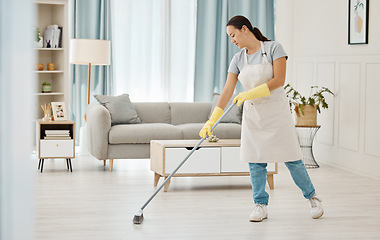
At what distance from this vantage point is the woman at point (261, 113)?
3.72m

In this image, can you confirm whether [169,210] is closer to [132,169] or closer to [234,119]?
[132,169]

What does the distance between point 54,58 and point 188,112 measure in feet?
5.89

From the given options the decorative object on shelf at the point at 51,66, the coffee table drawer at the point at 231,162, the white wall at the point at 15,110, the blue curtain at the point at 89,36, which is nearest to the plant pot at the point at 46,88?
the decorative object on shelf at the point at 51,66

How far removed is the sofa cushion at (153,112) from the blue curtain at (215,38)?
1.07 m

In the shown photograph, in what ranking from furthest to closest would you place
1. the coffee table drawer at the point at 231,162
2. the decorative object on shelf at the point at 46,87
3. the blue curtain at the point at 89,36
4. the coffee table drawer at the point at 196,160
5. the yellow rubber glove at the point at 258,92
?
the blue curtain at the point at 89,36 → the decorative object on shelf at the point at 46,87 → the coffee table drawer at the point at 231,162 → the coffee table drawer at the point at 196,160 → the yellow rubber glove at the point at 258,92

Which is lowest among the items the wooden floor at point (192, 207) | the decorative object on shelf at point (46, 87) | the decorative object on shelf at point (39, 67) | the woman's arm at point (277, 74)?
the wooden floor at point (192, 207)

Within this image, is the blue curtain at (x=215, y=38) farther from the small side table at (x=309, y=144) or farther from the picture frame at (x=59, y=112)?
the picture frame at (x=59, y=112)

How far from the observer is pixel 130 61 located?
7.41 meters

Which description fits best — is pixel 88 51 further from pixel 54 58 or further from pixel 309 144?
pixel 309 144

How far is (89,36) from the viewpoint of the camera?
7.12 m

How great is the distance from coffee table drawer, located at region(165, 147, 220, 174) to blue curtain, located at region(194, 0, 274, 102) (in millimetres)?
2734

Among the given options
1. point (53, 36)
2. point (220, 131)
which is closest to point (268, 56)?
point (220, 131)

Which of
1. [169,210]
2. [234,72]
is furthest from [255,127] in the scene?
[169,210]

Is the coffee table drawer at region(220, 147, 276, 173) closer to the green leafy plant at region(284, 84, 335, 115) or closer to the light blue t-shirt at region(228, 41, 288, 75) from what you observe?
the light blue t-shirt at region(228, 41, 288, 75)
